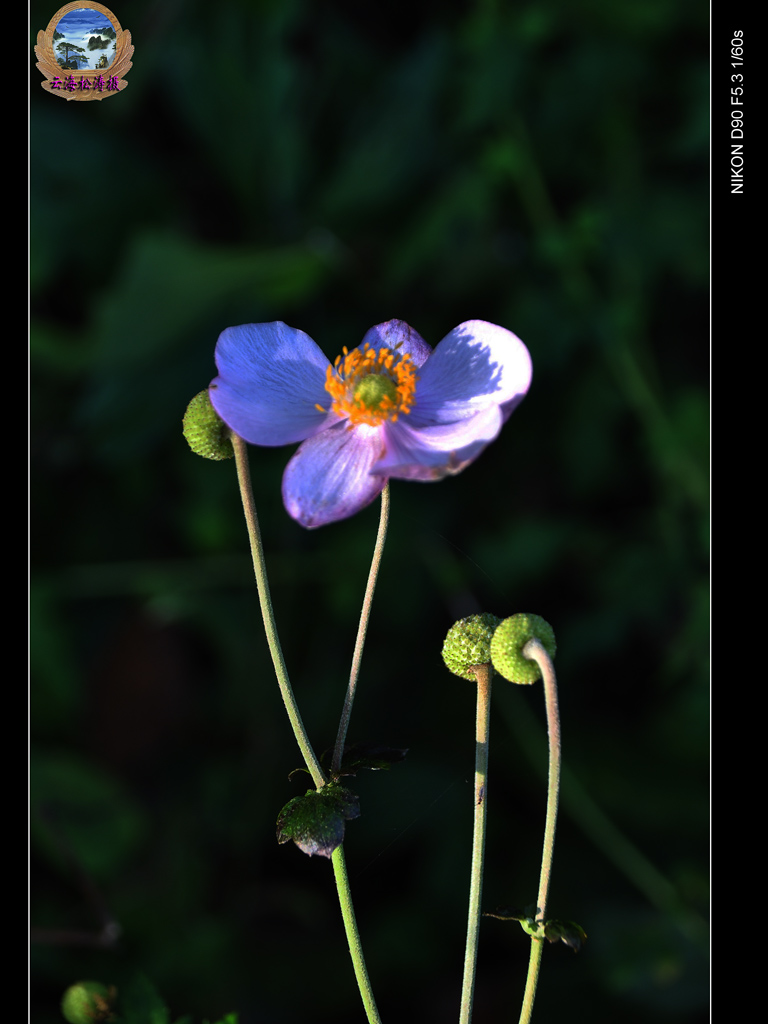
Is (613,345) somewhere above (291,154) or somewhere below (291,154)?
below

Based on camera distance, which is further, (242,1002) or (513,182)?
(513,182)

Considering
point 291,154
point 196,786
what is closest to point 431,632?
point 196,786

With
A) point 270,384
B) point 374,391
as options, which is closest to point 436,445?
point 374,391

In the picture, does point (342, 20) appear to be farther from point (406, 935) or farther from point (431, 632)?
point (406, 935)

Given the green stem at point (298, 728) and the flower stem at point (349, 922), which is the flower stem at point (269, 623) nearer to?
the green stem at point (298, 728)

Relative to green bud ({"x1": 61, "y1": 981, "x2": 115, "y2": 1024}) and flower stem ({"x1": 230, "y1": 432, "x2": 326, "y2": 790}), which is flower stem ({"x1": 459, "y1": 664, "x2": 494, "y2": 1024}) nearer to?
flower stem ({"x1": 230, "y1": 432, "x2": 326, "y2": 790})
